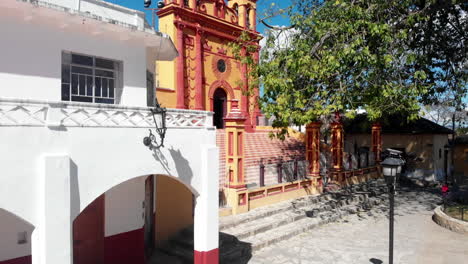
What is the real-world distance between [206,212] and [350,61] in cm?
596

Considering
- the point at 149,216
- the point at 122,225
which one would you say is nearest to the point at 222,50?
the point at 149,216

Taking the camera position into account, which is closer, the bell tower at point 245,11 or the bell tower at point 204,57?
the bell tower at point 204,57

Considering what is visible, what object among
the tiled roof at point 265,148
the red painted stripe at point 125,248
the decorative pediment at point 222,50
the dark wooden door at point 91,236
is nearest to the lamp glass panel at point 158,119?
the dark wooden door at point 91,236

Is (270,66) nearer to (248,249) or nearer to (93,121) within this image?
(248,249)

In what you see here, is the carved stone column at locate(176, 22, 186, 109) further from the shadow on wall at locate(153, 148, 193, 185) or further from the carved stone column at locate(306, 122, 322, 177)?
the shadow on wall at locate(153, 148, 193, 185)

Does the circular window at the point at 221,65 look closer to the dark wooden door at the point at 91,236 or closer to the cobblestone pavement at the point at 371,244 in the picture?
the cobblestone pavement at the point at 371,244

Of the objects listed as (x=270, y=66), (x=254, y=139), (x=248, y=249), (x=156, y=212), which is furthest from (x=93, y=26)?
(x=254, y=139)

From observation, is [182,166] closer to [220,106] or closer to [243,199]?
[243,199]

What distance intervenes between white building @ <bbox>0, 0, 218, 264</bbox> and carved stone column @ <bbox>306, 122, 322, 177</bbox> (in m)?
5.88

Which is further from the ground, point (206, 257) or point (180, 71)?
point (180, 71)

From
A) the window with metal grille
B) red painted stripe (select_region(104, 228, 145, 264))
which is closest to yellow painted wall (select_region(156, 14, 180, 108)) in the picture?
the window with metal grille

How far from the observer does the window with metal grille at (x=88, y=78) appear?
646cm

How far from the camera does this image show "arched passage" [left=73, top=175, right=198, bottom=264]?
22.7 ft

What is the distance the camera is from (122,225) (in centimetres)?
719
